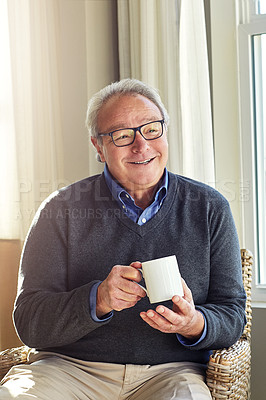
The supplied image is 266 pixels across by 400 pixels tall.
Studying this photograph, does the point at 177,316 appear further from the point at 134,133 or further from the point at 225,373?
the point at 134,133

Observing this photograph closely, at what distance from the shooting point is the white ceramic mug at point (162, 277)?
1.26 metres

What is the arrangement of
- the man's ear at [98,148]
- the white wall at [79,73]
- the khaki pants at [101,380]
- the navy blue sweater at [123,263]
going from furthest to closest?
the white wall at [79,73], the man's ear at [98,148], the navy blue sweater at [123,263], the khaki pants at [101,380]

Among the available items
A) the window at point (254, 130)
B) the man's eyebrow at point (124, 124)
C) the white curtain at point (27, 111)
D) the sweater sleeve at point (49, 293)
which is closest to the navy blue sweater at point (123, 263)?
the sweater sleeve at point (49, 293)

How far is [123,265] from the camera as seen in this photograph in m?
1.61

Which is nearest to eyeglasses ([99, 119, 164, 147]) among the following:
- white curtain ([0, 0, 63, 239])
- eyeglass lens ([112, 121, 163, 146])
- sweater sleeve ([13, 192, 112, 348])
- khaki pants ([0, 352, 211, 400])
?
eyeglass lens ([112, 121, 163, 146])

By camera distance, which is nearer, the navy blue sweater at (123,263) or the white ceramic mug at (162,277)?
the white ceramic mug at (162,277)

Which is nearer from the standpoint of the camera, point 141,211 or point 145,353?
point 145,353

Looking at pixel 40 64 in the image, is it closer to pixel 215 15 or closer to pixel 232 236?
pixel 215 15

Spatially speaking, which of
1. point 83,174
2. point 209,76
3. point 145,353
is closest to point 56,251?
point 145,353

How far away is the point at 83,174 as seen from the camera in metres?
2.43

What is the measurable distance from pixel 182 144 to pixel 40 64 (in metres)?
0.73

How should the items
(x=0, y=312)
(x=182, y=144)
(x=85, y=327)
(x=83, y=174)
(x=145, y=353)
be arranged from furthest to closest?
(x=83, y=174) → (x=182, y=144) → (x=0, y=312) → (x=145, y=353) → (x=85, y=327)

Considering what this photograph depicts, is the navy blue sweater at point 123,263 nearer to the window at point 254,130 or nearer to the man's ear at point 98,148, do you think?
the man's ear at point 98,148

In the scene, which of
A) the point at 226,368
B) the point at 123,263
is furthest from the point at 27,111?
the point at 226,368
